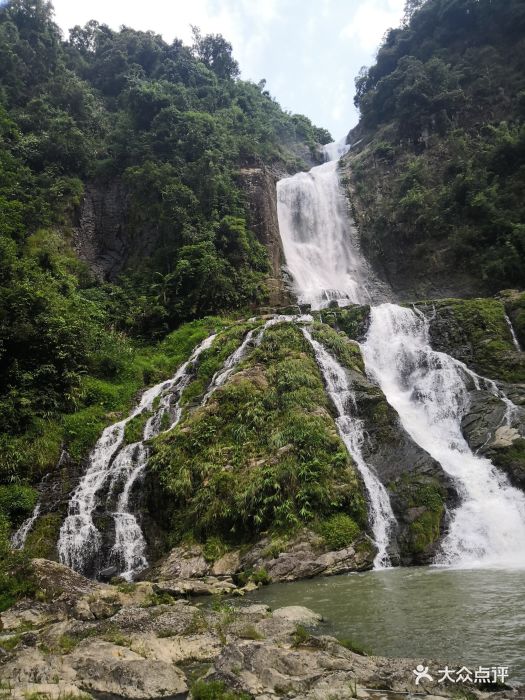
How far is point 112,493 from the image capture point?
1502 centimetres

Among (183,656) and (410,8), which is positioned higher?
(410,8)

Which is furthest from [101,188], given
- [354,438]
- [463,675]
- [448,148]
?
[463,675]

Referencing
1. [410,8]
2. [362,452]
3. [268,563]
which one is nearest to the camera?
[268,563]

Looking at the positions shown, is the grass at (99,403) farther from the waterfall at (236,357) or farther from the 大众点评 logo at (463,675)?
the 大众点评 logo at (463,675)

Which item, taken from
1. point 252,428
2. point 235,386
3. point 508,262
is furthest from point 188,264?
point 508,262

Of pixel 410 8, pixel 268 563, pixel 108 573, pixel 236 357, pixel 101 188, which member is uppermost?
pixel 410 8

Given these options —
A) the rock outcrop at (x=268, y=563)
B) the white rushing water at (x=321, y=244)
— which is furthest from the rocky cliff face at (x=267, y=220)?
the rock outcrop at (x=268, y=563)

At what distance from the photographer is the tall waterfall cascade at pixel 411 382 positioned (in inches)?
496

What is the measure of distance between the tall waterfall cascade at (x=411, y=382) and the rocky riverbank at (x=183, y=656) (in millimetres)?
6751

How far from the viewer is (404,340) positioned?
2261 cm

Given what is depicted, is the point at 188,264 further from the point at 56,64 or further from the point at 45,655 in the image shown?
the point at 56,64

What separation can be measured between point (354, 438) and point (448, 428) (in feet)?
12.5

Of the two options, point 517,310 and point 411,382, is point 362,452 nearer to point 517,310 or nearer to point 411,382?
point 411,382

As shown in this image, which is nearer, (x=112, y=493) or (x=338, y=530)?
(x=338, y=530)
